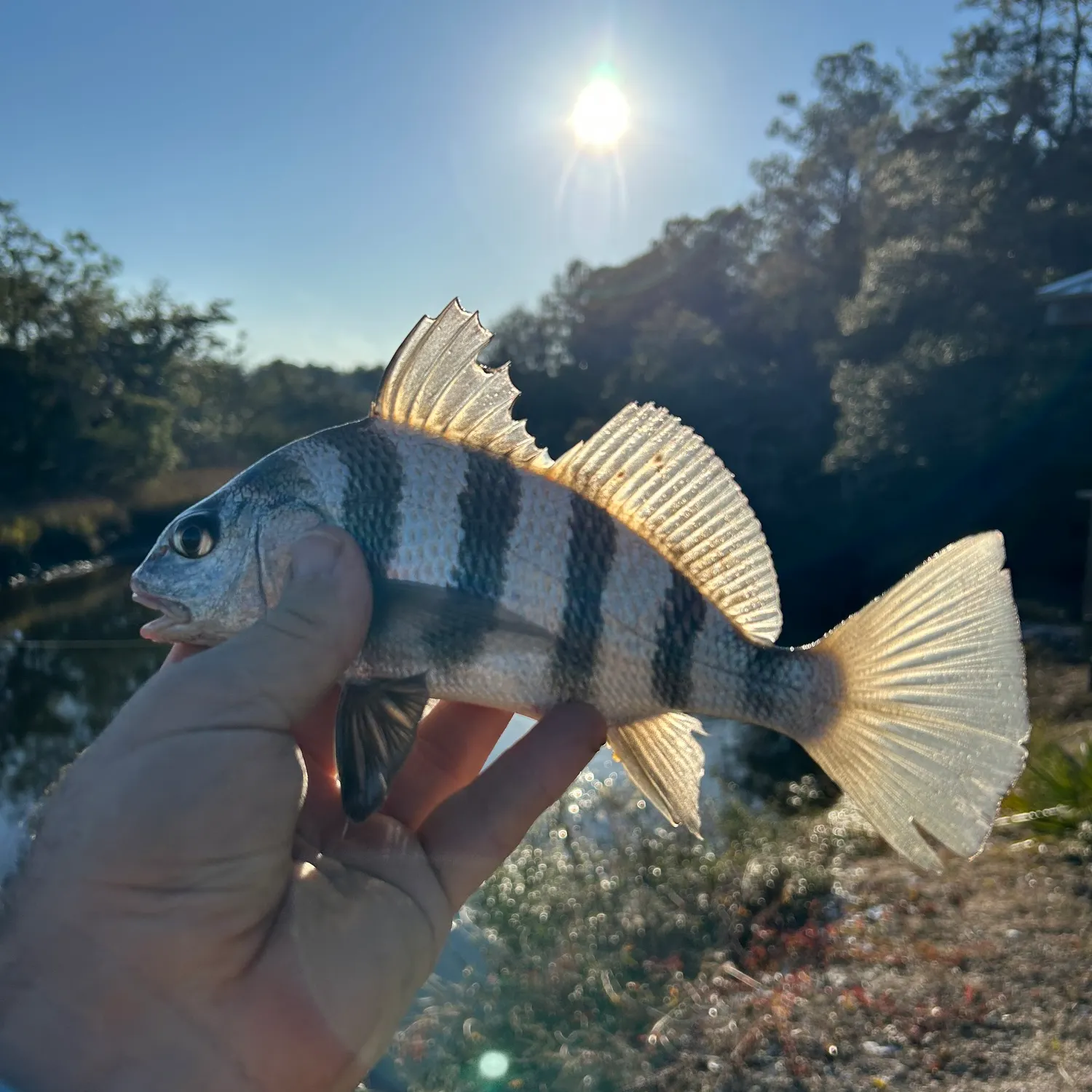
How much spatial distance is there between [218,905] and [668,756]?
3.09 feet

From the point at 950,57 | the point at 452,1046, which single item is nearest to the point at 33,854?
the point at 452,1046

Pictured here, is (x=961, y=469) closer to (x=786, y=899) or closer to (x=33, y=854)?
(x=786, y=899)

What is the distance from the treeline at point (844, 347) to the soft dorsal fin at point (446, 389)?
438 inches

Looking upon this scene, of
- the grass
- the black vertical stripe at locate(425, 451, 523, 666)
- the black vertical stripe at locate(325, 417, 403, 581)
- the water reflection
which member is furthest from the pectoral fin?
the water reflection

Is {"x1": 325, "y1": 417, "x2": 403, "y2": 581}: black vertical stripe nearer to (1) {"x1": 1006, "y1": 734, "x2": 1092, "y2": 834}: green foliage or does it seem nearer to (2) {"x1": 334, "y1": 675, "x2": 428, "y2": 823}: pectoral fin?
(2) {"x1": 334, "y1": 675, "x2": 428, "y2": 823}: pectoral fin

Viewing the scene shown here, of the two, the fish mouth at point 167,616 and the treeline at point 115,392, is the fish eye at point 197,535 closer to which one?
the fish mouth at point 167,616

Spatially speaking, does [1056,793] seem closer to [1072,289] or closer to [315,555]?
[1072,289]

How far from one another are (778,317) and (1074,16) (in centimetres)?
705

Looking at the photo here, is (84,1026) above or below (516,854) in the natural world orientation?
above

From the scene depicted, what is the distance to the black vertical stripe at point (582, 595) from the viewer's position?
175cm

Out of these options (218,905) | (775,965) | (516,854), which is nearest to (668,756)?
(218,905)

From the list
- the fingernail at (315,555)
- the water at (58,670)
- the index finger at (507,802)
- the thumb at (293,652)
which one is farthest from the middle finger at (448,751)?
the water at (58,670)

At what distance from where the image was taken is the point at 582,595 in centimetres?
175

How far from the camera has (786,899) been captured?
4.90 meters
